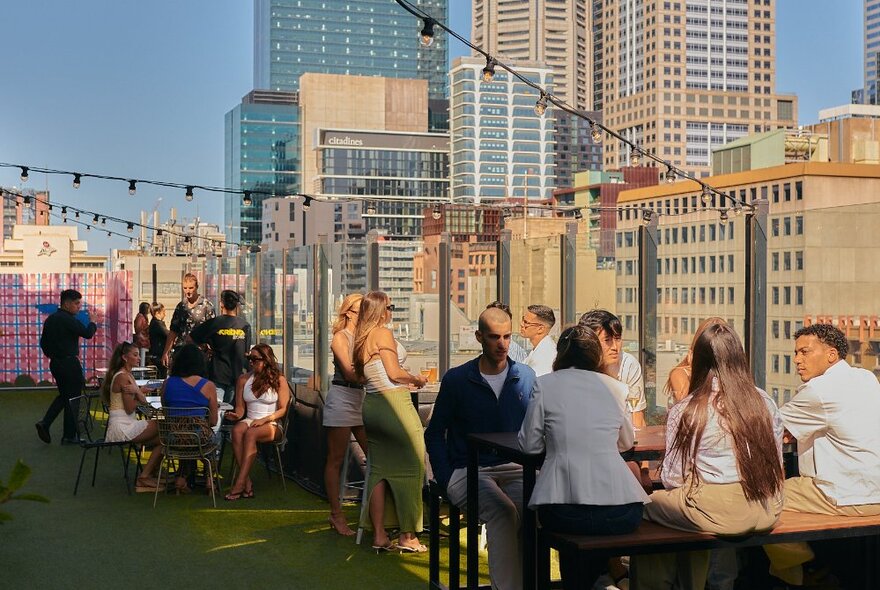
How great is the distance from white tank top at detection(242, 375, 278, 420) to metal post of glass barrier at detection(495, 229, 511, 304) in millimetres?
1970

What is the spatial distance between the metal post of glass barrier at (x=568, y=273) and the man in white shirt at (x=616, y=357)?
1772 mm

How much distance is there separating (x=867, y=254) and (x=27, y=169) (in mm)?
12813

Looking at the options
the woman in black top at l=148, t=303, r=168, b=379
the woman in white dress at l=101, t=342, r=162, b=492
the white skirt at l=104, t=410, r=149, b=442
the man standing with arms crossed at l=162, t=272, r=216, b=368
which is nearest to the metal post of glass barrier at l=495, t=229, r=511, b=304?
the woman in white dress at l=101, t=342, r=162, b=492

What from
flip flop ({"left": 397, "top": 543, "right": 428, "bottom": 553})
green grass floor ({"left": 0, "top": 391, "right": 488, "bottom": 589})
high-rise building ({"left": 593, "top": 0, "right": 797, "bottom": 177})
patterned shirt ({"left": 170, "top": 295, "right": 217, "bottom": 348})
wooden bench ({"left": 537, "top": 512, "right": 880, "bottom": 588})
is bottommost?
green grass floor ({"left": 0, "top": 391, "right": 488, "bottom": 589})

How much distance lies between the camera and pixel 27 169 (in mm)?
16047

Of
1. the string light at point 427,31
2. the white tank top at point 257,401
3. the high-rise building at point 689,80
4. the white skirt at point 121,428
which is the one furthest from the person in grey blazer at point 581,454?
the high-rise building at point 689,80

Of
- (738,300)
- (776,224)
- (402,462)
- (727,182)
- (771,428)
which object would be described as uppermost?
(727,182)

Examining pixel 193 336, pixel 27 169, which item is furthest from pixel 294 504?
pixel 27 169

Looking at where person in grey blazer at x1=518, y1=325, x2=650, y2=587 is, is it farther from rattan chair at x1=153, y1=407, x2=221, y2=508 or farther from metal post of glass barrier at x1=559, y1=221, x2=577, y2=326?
rattan chair at x1=153, y1=407, x2=221, y2=508

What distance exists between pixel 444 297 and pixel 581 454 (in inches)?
204

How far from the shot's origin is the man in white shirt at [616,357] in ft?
21.3

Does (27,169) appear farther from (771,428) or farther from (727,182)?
(727,182)

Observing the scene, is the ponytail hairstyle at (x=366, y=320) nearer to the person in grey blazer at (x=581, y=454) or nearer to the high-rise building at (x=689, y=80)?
the person in grey blazer at (x=581, y=454)

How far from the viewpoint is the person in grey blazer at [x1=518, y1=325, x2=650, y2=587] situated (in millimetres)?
4484
